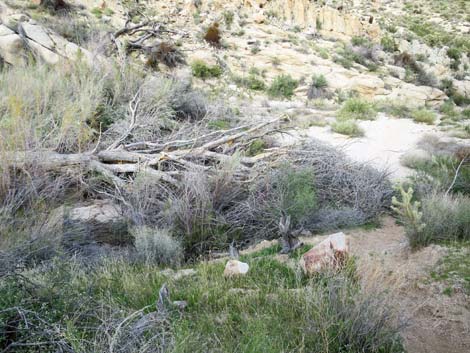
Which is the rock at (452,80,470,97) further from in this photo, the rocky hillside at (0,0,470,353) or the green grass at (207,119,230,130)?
the green grass at (207,119,230,130)

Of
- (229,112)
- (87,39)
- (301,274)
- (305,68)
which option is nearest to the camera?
(301,274)

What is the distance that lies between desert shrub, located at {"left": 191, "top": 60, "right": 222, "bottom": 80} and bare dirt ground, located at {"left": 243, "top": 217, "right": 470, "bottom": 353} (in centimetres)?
1304

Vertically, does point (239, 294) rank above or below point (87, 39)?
below

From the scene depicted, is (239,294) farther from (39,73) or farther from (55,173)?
(39,73)

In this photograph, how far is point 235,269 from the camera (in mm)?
3326

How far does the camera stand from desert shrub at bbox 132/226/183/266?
13.1 feet

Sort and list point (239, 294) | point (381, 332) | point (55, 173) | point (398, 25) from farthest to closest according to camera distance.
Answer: point (398, 25) → point (55, 173) → point (239, 294) → point (381, 332)

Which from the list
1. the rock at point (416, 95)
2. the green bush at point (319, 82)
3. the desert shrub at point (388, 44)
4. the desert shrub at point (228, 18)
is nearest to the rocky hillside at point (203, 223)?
the rock at point (416, 95)

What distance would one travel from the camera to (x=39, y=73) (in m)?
6.64

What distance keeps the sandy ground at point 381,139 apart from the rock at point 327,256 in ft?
16.1

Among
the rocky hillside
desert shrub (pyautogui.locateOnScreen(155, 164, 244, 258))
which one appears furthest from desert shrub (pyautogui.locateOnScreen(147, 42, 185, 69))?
desert shrub (pyautogui.locateOnScreen(155, 164, 244, 258))

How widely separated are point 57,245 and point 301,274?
2.46m

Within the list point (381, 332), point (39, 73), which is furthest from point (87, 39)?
point (381, 332)

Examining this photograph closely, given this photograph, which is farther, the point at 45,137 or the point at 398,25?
the point at 398,25
